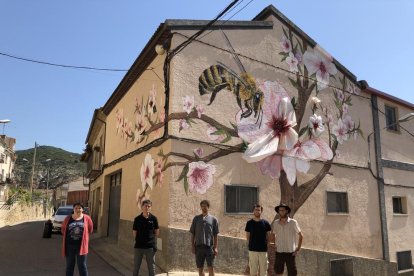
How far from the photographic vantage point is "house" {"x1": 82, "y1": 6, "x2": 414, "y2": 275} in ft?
29.3

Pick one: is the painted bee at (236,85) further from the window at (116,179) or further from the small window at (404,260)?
the small window at (404,260)

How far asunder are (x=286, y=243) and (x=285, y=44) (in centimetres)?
689

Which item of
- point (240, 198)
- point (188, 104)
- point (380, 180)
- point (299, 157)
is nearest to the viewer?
point (188, 104)

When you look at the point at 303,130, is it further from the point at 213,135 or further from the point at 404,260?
the point at 404,260

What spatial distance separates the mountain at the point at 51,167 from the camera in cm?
8331

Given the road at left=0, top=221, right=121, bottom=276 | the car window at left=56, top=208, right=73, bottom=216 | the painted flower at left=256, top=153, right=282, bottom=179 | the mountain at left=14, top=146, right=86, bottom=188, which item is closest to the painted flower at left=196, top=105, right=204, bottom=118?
the painted flower at left=256, top=153, right=282, bottom=179

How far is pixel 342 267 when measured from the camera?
11.4 meters

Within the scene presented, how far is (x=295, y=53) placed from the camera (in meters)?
11.8

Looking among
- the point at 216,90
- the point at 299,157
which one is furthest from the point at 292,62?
the point at 216,90

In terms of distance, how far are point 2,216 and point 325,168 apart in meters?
25.6

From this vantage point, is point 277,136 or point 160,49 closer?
point 160,49

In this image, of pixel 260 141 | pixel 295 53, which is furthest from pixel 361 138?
pixel 260 141

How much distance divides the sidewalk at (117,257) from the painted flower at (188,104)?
3.82m

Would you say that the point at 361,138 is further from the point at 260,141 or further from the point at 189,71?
the point at 189,71
